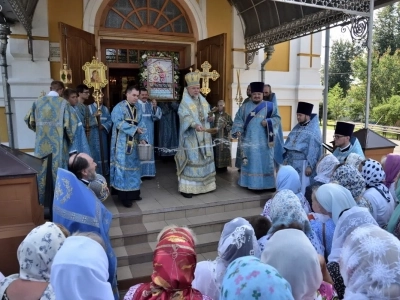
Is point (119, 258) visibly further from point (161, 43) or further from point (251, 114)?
point (161, 43)

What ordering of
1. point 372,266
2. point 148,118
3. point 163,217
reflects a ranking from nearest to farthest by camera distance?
point 372,266
point 163,217
point 148,118

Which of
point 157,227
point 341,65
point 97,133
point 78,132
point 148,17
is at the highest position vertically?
point 341,65

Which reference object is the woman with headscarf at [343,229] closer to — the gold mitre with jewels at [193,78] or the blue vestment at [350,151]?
the blue vestment at [350,151]

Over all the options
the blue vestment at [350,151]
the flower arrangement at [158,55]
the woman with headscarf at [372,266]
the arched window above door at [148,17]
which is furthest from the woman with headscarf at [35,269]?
the arched window above door at [148,17]

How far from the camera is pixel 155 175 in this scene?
652 cm

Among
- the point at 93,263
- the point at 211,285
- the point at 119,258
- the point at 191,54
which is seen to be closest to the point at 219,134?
the point at 191,54

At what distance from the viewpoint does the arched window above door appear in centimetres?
682

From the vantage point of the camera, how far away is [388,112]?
23.4 m

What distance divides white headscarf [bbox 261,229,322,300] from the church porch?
2.41 meters

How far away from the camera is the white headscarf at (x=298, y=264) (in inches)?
61.9

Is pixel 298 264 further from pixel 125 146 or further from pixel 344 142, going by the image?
pixel 125 146

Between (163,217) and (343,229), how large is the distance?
113 inches

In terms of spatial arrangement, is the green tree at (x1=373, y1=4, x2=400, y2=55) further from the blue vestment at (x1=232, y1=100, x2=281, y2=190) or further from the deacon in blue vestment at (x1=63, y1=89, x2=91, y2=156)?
the deacon in blue vestment at (x1=63, y1=89, x2=91, y2=156)

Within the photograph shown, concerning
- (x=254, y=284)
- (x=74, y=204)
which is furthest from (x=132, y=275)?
(x=254, y=284)
